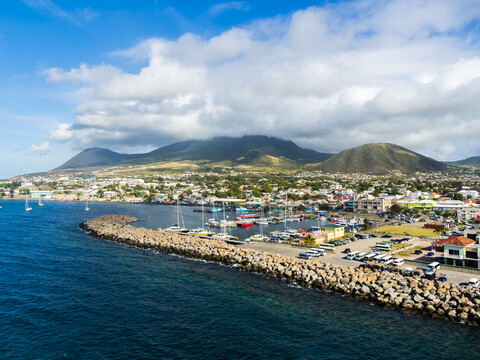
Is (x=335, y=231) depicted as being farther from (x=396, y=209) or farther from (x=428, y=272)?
(x=396, y=209)

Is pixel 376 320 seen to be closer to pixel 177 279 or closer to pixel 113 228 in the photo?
pixel 177 279

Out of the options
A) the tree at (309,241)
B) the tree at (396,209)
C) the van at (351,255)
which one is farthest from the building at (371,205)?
the van at (351,255)

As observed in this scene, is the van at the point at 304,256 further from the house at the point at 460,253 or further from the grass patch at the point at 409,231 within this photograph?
the grass patch at the point at 409,231

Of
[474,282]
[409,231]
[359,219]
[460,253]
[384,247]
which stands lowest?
[359,219]

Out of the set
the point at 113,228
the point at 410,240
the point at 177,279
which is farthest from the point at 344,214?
the point at 177,279

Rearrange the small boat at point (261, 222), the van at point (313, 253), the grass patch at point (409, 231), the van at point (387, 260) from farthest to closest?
1. the small boat at point (261, 222)
2. the grass patch at point (409, 231)
3. the van at point (313, 253)
4. the van at point (387, 260)

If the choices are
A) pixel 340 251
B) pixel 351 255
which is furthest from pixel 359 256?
pixel 340 251
